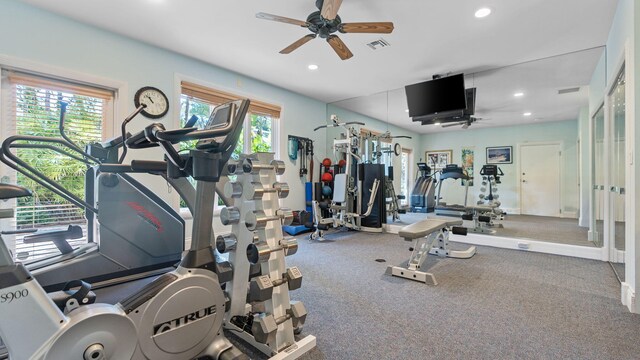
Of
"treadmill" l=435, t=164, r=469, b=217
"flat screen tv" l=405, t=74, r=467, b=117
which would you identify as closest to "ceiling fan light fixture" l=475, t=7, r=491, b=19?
"flat screen tv" l=405, t=74, r=467, b=117

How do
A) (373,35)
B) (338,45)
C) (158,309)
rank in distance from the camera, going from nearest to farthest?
(158,309) < (338,45) < (373,35)

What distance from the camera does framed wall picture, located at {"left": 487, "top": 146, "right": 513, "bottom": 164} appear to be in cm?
506

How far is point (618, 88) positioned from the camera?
8.64 feet

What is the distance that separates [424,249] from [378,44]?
242cm

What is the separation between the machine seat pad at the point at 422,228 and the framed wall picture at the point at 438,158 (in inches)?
94.2

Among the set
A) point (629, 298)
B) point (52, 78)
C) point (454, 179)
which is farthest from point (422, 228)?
point (52, 78)

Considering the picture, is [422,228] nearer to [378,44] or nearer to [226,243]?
[226,243]

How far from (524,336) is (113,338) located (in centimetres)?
221

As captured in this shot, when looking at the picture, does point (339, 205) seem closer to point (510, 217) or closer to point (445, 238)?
point (445, 238)

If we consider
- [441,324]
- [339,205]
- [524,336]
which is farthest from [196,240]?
[339,205]

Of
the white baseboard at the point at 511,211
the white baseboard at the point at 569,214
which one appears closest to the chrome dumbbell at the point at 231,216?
the white baseboard at the point at 511,211

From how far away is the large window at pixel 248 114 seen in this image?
3745 mm

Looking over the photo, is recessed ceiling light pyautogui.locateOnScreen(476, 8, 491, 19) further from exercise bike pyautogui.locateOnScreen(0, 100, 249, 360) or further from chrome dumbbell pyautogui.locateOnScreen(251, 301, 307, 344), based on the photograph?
chrome dumbbell pyautogui.locateOnScreen(251, 301, 307, 344)

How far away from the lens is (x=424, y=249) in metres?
2.93
